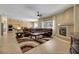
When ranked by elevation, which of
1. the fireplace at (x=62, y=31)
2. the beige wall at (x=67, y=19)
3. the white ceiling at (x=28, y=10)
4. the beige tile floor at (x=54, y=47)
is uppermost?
the white ceiling at (x=28, y=10)

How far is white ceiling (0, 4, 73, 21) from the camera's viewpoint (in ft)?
9.78

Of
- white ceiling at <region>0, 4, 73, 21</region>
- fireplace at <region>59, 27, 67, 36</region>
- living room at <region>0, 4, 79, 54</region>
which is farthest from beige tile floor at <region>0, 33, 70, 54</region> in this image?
white ceiling at <region>0, 4, 73, 21</region>

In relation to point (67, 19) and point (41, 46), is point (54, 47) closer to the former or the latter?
point (41, 46)

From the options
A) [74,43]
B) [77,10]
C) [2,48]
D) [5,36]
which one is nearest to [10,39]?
[5,36]

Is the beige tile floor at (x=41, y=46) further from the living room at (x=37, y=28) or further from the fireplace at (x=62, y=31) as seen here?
the fireplace at (x=62, y=31)

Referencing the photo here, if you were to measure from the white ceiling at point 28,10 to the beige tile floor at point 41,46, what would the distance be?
58 cm

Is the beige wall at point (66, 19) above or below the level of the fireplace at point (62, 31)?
above

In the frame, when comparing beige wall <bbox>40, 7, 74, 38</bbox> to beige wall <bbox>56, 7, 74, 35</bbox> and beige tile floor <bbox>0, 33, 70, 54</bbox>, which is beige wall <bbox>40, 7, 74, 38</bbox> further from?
beige tile floor <bbox>0, 33, 70, 54</bbox>

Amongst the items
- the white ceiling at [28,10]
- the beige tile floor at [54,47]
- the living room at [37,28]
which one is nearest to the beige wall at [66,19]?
the living room at [37,28]

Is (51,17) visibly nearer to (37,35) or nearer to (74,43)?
(37,35)

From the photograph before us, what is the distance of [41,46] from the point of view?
131 inches

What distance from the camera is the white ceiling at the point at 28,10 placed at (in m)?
2.98

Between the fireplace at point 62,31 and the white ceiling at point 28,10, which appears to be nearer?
the white ceiling at point 28,10

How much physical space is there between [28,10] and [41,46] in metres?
1.03
